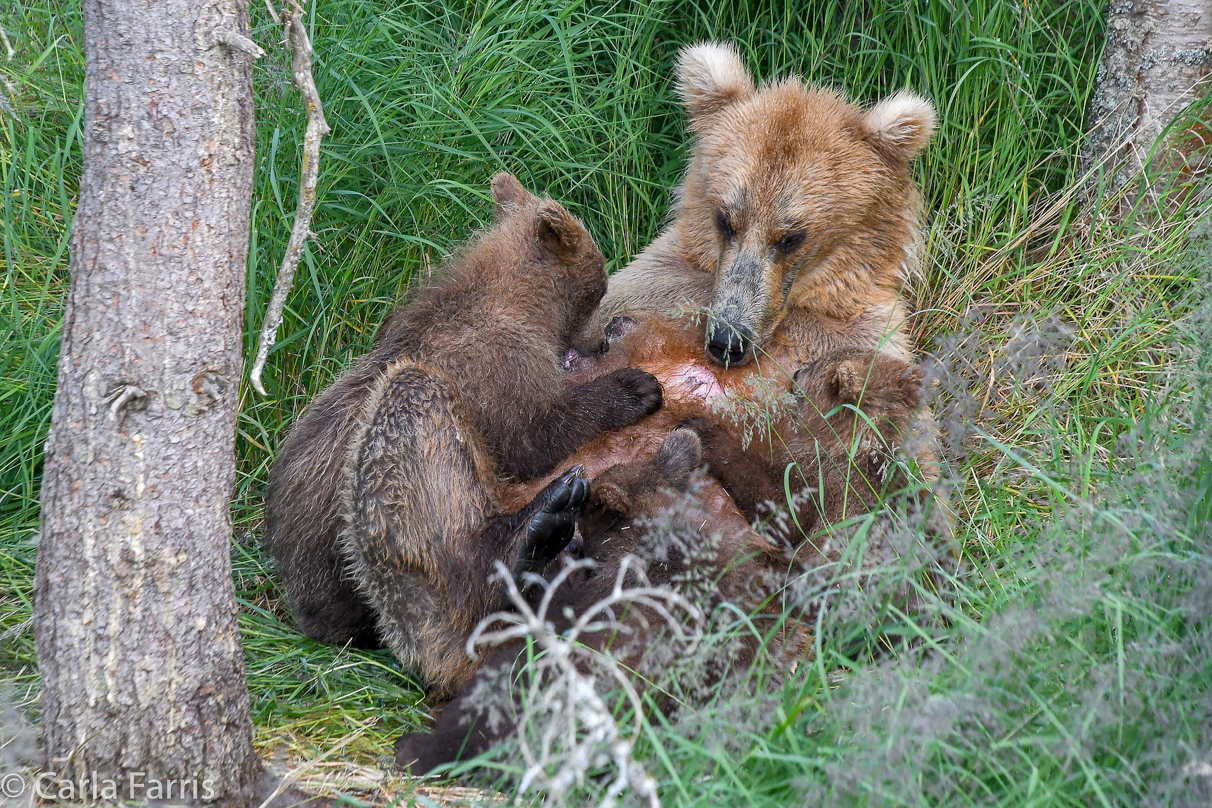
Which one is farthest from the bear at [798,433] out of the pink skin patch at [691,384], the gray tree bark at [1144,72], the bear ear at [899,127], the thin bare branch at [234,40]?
the gray tree bark at [1144,72]

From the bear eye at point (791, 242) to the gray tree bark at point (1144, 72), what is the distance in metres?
1.61

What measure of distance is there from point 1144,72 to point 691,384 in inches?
99.2

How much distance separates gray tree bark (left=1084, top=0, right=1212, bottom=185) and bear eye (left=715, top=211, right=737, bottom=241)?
182 cm

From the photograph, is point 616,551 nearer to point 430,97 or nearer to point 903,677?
point 903,677

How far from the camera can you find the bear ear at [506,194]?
4250 mm

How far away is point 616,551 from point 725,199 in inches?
65.0

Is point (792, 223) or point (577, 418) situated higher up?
point (792, 223)

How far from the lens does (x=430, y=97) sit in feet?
15.9

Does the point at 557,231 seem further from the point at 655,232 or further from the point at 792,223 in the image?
the point at 655,232

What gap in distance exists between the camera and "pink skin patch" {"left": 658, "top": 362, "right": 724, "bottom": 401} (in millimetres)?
4023

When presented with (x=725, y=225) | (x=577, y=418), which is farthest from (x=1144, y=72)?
(x=577, y=418)

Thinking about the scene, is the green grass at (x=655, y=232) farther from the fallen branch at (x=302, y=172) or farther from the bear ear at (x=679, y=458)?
the fallen branch at (x=302, y=172)

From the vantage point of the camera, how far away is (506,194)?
4.28 m

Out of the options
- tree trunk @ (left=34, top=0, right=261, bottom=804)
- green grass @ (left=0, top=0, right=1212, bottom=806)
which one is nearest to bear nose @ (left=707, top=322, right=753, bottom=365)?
green grass @ (left=0, top=0, right=1212, bottom=806)
